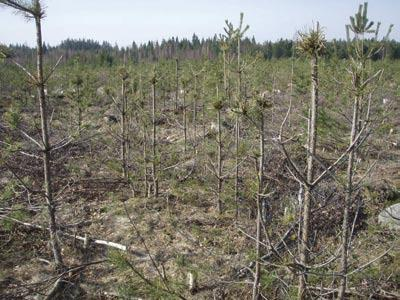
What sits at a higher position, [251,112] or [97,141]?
[251,112]

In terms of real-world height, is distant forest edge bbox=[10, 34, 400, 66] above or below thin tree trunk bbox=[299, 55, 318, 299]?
above

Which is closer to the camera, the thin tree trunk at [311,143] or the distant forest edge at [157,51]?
the thin tree trunk at [311,143]

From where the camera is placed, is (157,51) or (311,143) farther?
(157,51)

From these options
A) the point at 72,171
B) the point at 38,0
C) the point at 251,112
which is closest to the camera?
the point at 251,112

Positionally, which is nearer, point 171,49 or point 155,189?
point 155,189

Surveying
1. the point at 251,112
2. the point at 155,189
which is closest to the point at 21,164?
the point at 155,189

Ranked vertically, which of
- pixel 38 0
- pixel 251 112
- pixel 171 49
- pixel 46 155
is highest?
pixel 171 49

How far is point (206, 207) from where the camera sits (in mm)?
9977

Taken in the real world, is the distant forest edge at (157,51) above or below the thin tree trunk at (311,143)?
above

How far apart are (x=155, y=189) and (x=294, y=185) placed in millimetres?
3729

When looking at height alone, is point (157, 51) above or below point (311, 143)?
above

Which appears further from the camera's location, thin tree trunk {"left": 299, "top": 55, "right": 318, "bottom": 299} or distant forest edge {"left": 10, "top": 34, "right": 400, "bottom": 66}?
distant forest edge {"left": 10, "top": 34, "right": 400, "bottom": 66}

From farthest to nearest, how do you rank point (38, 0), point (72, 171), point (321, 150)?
point (321, 150), point (72, 171), point (38, 0)

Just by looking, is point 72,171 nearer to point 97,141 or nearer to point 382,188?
point 97,141
